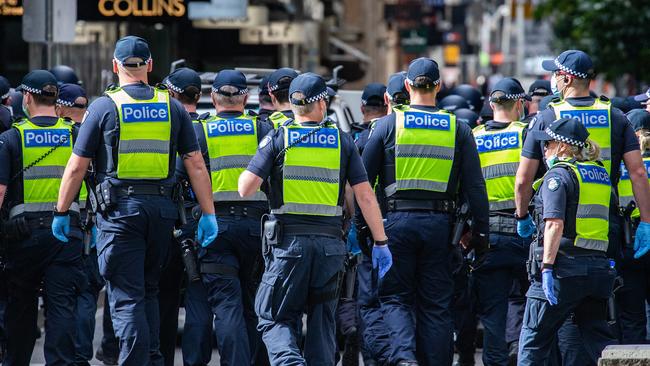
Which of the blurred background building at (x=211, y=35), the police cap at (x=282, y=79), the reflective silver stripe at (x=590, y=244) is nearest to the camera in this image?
the reflective silver stripe at (x=590, y=244)

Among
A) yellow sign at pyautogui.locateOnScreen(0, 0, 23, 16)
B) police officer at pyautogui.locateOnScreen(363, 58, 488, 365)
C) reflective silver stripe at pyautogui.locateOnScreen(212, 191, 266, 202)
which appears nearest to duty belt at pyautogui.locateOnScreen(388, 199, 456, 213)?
police officer at pyautogui.locateOnScreen(363, 58, 488, 365)

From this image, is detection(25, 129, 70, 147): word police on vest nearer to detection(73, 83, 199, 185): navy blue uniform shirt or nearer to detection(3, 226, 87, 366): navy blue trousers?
detection(3, 226, 87, 366): navy blue trousers

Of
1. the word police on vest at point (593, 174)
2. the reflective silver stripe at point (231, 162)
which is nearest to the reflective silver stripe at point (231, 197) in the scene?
the reflective silver stripe at point (231, 162)

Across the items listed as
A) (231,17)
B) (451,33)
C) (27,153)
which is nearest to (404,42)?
(231,17)

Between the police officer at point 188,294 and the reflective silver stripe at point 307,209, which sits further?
the police officer at point 188,294

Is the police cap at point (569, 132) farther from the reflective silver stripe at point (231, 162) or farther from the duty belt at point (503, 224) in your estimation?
the reflective silver stripe at point (231, 162)

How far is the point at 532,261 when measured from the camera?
8.62 m

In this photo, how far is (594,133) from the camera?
376 inches

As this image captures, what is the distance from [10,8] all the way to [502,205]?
29.9 feet

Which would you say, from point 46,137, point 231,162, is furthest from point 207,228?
point 46,137

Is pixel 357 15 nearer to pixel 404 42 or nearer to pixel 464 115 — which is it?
pixel 404 42

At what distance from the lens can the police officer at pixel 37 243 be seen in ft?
30.3

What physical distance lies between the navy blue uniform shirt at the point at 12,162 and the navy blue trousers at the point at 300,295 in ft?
5.98

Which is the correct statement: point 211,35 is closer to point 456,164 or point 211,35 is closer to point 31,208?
point 31,208
